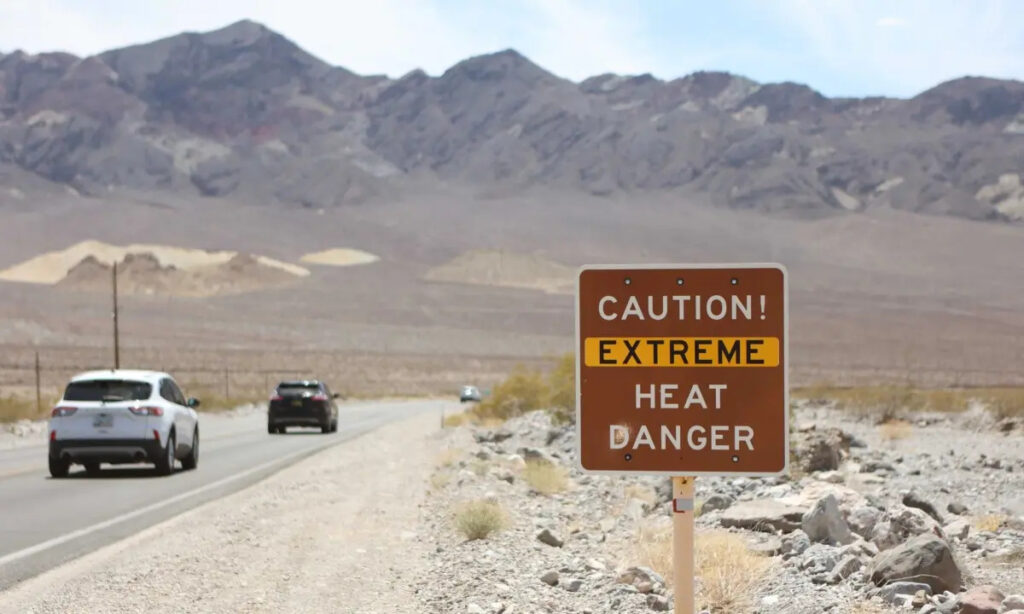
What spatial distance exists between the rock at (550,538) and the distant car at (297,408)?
26.4 metres

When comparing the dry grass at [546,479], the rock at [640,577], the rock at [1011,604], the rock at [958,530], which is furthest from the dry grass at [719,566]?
the dry grass at [546,479]

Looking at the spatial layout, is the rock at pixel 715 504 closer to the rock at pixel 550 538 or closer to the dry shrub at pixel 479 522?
the rock at pixel 550 538

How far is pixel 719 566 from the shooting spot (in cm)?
912

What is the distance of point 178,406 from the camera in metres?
22.1

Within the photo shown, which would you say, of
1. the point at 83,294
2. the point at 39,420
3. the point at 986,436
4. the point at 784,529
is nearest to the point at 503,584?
the point at 784,529

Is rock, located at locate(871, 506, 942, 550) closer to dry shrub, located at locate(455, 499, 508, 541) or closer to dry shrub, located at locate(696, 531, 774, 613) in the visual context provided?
dry shrub, located at locate(696, 531, 774, 613)

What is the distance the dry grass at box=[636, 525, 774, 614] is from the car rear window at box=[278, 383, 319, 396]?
28256 mm

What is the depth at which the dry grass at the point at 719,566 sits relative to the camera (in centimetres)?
850

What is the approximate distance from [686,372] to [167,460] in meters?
17.2

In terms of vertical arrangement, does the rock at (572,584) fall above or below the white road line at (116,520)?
above

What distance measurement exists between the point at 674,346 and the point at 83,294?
140 metres

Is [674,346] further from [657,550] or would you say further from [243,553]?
[243,553]

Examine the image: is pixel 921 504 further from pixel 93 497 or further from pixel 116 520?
pixel 93 497

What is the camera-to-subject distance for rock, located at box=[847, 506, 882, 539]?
11219 millimetres
